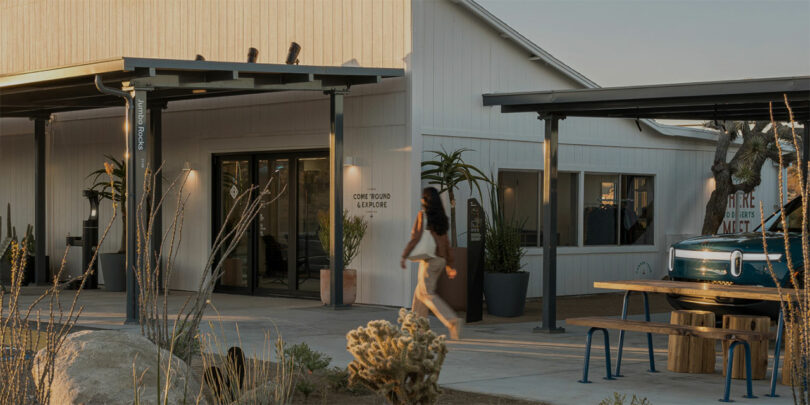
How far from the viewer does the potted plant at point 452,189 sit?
14562 mm

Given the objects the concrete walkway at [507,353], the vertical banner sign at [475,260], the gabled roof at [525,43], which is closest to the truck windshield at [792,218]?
the concrete walkway at [507,353]

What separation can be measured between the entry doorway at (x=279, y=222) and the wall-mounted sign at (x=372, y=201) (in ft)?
2.25

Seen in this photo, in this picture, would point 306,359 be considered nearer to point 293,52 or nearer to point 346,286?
point 346,286

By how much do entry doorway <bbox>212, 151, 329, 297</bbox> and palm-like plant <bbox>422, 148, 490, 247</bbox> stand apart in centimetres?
186

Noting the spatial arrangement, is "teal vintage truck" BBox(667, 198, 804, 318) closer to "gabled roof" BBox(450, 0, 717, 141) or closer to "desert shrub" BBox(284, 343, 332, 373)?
"desert shrub" BBox(284, 343, 332, 373)

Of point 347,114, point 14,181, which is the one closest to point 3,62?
point 14,181

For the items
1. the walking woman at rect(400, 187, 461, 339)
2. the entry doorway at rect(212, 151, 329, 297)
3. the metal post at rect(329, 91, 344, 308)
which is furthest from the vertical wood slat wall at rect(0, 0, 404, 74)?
the walking woman at rect(400, 187, 461, 339)

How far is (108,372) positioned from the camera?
623 cm

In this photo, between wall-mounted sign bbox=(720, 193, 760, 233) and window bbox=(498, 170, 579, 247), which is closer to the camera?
window bbox=(498, 170, 579, 247)

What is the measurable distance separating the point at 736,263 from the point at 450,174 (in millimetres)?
4811

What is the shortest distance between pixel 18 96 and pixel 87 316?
4209 millimetres

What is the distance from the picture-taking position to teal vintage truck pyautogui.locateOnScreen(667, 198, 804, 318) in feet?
35.2

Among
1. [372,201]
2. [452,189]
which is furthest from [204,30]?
[452,189]

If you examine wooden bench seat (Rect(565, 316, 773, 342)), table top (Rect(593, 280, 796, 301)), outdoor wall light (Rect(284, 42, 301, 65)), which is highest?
outdoor wall light (Rect(284, 42, 301, 65))
